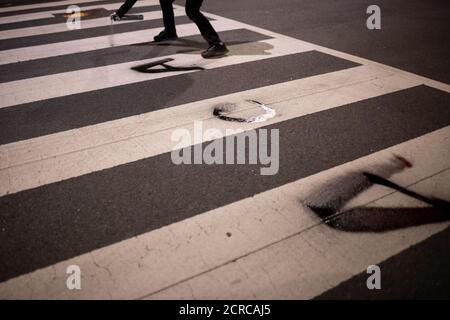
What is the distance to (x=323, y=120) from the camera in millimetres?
3604

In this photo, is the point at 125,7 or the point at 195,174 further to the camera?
the point at 125,7

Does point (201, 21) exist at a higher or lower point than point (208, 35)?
higher

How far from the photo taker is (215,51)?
5.44 m

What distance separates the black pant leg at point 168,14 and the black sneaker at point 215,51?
115cm

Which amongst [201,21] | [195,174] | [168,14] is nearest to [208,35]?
[201,21]

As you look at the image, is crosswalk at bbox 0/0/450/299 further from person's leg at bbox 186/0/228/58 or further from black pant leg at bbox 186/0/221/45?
black pant leg at bbox 186/0/221/45

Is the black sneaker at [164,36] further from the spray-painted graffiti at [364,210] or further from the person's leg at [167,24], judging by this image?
the spray-painted graffiti at [364,210]

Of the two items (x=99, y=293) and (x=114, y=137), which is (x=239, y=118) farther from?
(x=99, y=293)

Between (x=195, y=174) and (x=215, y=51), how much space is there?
3.19 m

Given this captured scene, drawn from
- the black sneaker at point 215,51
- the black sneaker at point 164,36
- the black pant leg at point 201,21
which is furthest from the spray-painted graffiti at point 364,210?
the black sneaker at point 164,36

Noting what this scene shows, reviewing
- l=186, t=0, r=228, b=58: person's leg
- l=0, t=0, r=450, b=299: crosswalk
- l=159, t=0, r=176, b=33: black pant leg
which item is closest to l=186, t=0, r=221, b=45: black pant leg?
l=186, t=0, r=228, b=58: person's leg

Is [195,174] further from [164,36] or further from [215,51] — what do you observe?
[164,36]
